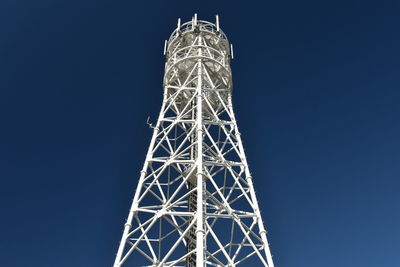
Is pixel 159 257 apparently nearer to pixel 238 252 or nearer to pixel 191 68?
pixel 238 252

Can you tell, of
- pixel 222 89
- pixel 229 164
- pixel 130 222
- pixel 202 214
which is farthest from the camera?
pixel 222 89

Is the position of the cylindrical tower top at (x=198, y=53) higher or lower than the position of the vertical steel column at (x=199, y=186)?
higher

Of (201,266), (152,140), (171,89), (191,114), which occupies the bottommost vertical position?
(201,266)

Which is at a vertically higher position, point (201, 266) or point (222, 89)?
point (222, 89)

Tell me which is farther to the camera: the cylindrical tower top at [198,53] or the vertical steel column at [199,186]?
the cylindrical tower top at [198,53]

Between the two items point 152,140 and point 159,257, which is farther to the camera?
point 152,140

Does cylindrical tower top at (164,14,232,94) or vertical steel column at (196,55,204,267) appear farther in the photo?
cylindrical tower top at (164,14,232,94)

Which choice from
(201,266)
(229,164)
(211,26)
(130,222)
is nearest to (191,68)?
(211,26)

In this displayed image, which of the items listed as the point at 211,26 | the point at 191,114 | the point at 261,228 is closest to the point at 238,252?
the point at 261,228

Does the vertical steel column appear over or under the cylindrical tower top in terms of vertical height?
under

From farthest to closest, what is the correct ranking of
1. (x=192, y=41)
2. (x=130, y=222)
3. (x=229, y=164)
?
(x=192, y=41), (x=229, y=164), (x=130, y=222)

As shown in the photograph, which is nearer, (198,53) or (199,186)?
(199,186)

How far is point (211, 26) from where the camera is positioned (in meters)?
30.6

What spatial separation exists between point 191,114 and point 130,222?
10651 mm
